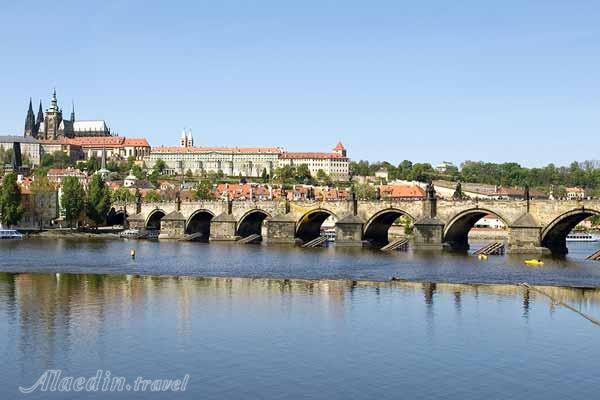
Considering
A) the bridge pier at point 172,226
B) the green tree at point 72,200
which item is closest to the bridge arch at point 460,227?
the bridge pier at point 172,226

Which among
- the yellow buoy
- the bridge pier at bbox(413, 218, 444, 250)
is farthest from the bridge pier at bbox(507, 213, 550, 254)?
the bridge pier at bbox(413, 218, 444, 250)

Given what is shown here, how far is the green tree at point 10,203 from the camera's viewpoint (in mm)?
89688

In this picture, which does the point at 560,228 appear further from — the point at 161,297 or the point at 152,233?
the point at 152,233

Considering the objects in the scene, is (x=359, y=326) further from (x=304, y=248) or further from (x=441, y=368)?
(x=304, y=248)

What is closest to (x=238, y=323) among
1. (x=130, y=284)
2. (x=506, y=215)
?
(x=130, y=284)

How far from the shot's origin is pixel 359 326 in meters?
32.7

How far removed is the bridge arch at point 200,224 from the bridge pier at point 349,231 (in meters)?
17.8

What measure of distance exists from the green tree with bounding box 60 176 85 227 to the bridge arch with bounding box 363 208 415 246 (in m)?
34.6

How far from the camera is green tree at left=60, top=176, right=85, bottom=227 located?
93688 millimetres

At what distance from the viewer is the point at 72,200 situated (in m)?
93.9

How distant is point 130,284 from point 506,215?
31.8 metres

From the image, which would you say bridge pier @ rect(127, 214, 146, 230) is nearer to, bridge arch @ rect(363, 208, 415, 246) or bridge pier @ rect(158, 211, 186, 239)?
bridge pier @ rect(158, 211, 186, 239)

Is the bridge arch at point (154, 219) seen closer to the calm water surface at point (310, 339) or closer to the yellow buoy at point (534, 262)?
the yellow buoy at point (534, 262)

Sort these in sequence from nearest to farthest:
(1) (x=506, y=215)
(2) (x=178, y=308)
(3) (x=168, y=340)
A: (3) (x=168, y=340), (2) (x=178, y=308), (1) (x=506, y=215)
